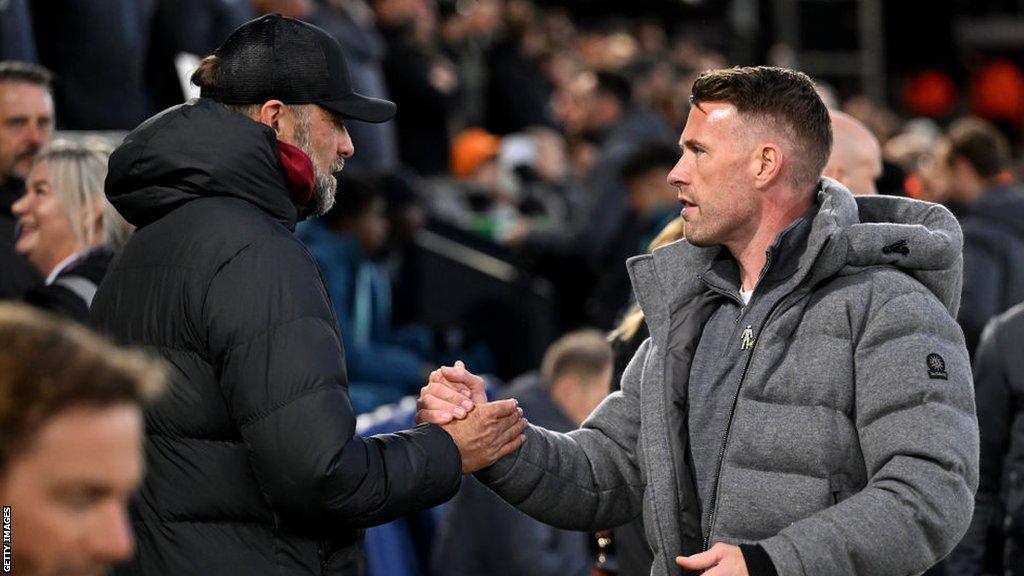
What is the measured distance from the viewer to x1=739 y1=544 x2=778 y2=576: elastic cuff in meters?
3.19

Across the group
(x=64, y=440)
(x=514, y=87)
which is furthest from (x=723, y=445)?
Result: (x=514, y=87)

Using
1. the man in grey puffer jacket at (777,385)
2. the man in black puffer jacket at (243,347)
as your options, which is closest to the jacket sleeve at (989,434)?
the man in grey puffer jacket at (777,385)

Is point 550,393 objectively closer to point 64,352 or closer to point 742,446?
point 742,446

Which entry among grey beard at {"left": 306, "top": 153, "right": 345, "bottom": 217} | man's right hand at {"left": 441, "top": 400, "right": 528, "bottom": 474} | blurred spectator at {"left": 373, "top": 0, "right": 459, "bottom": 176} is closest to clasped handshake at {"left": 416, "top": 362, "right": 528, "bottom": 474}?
A: man's right hand at {"left": 441, "top": 400, "right": 528, "bottom": 474}

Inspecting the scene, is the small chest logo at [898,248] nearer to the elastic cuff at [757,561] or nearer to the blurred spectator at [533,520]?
the elastic cuff at [757,561]

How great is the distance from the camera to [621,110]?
11242 millimetres

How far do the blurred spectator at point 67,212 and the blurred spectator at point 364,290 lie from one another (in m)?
2.86

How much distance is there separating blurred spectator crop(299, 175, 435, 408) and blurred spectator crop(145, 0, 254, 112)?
3.30ft

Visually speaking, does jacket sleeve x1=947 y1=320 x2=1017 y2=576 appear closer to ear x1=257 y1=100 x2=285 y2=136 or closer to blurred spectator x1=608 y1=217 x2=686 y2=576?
blurred spectator x1=608 y1=217 x2=686 y2=576

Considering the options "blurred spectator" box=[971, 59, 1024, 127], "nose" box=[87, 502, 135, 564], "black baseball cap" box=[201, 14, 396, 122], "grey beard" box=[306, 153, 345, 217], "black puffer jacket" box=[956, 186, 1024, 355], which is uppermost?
"black baseball cap" box=[201, 14, 396, 122]

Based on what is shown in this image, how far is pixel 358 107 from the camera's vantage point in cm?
356

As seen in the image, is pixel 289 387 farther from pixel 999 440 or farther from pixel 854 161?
pixel 999 440

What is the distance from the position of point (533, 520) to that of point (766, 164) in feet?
9.93

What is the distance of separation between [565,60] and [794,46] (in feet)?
18.1
